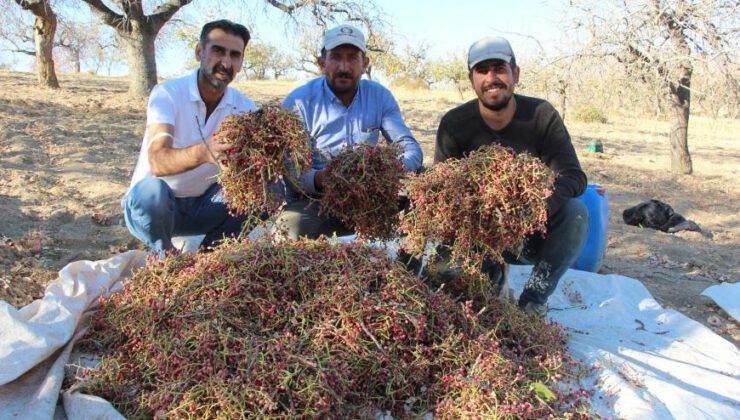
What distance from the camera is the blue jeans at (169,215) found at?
351cm

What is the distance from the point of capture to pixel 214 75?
3783 mm

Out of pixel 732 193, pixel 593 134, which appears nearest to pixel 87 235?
pixel 732 193

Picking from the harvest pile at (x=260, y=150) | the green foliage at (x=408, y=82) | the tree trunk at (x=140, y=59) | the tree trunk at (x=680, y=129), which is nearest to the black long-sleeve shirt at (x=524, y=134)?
the harvest pile at (x=260, y=150)

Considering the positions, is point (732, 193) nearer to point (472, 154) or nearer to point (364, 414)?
point (472, 154)

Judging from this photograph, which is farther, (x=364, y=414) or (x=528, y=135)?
(x=528, y=135)

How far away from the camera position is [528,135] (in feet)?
11.7

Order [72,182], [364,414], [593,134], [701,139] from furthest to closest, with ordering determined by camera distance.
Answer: [701,139]
[593,134]
[72,182]
[364,414]

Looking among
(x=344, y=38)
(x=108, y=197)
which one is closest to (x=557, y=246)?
(x=344, y=38)

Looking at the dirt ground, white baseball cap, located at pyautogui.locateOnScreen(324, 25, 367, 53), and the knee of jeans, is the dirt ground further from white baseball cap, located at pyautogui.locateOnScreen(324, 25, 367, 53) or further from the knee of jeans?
white baseball cap, located at pyautogui.locateOnScreen(324, 25, 367, 53)

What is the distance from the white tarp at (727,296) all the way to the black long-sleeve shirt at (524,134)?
158cm

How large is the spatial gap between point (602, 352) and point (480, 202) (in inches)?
40.1

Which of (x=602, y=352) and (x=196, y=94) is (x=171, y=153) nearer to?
(x=196, y=94)

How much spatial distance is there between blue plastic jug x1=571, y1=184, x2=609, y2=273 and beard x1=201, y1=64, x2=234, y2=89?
8.83ft

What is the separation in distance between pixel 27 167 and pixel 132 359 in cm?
531
